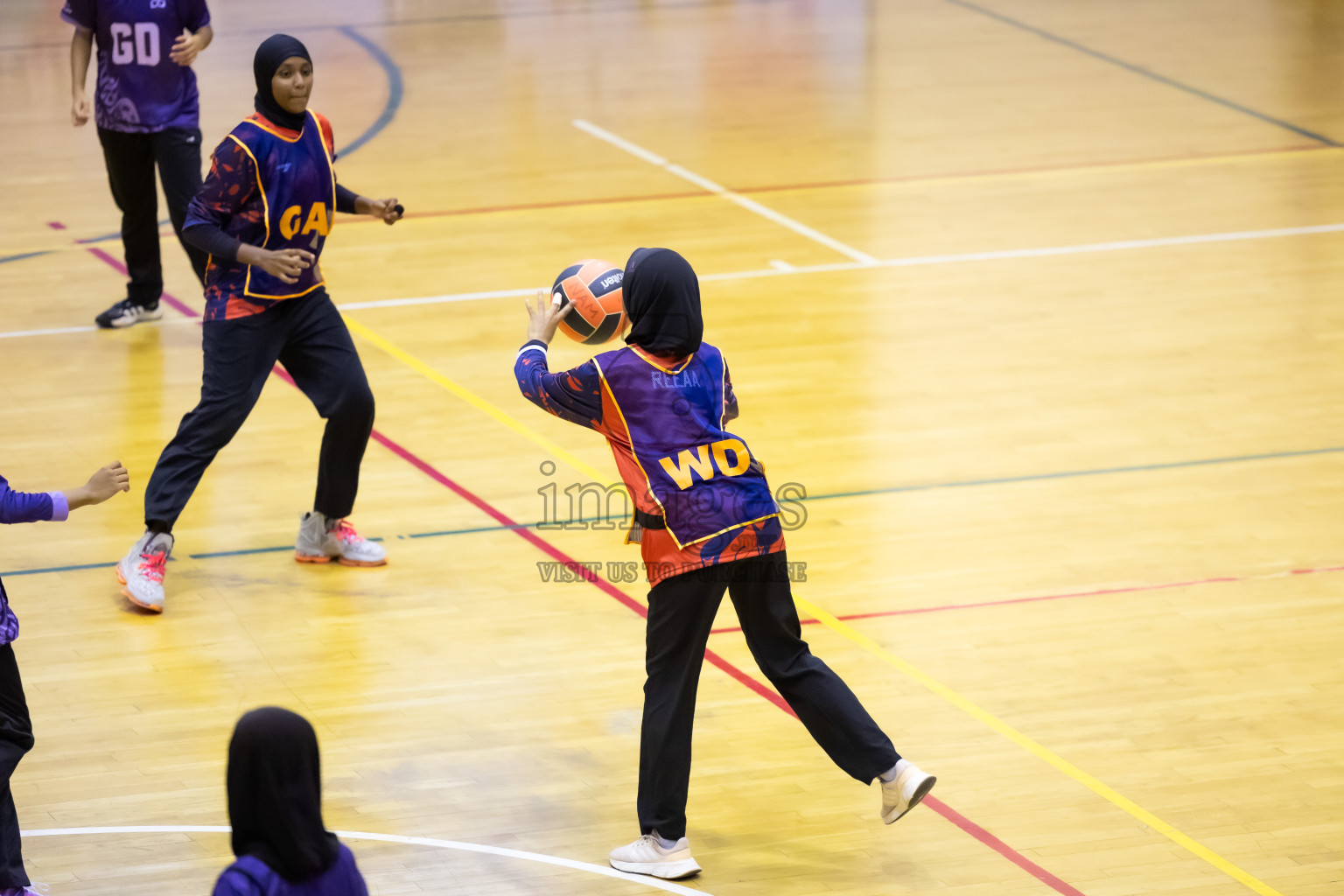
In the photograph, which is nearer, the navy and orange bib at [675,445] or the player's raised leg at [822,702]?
the navy and orange bib at [675,445]

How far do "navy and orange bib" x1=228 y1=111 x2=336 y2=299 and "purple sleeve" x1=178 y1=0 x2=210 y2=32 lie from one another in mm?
3358

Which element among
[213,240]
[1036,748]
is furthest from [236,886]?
[213,240]

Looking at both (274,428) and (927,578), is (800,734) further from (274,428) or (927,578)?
(274,428)

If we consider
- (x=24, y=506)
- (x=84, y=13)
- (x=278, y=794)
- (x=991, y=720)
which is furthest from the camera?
(x=84, y=13)

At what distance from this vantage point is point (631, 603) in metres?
7.28

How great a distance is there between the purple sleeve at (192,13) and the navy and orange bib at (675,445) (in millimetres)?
5841

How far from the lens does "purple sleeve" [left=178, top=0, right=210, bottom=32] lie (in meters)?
10.0

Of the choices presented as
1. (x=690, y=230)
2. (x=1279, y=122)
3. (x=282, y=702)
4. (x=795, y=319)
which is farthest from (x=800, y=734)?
(x=1279, y=122)

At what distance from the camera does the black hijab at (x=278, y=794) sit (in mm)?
3109

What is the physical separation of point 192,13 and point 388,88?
6804mm

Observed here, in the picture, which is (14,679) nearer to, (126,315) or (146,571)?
(146,571)

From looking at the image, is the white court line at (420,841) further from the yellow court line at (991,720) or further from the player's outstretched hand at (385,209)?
the player's outstretched hand at (385,209)

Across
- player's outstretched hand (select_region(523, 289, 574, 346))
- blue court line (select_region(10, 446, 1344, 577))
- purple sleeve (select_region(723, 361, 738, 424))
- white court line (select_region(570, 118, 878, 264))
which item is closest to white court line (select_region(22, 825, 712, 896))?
purple sleeve (select_region(723, 361, 738, 424))

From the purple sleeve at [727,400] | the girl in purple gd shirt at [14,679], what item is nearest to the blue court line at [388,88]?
the purple sleeve at [727,400]
